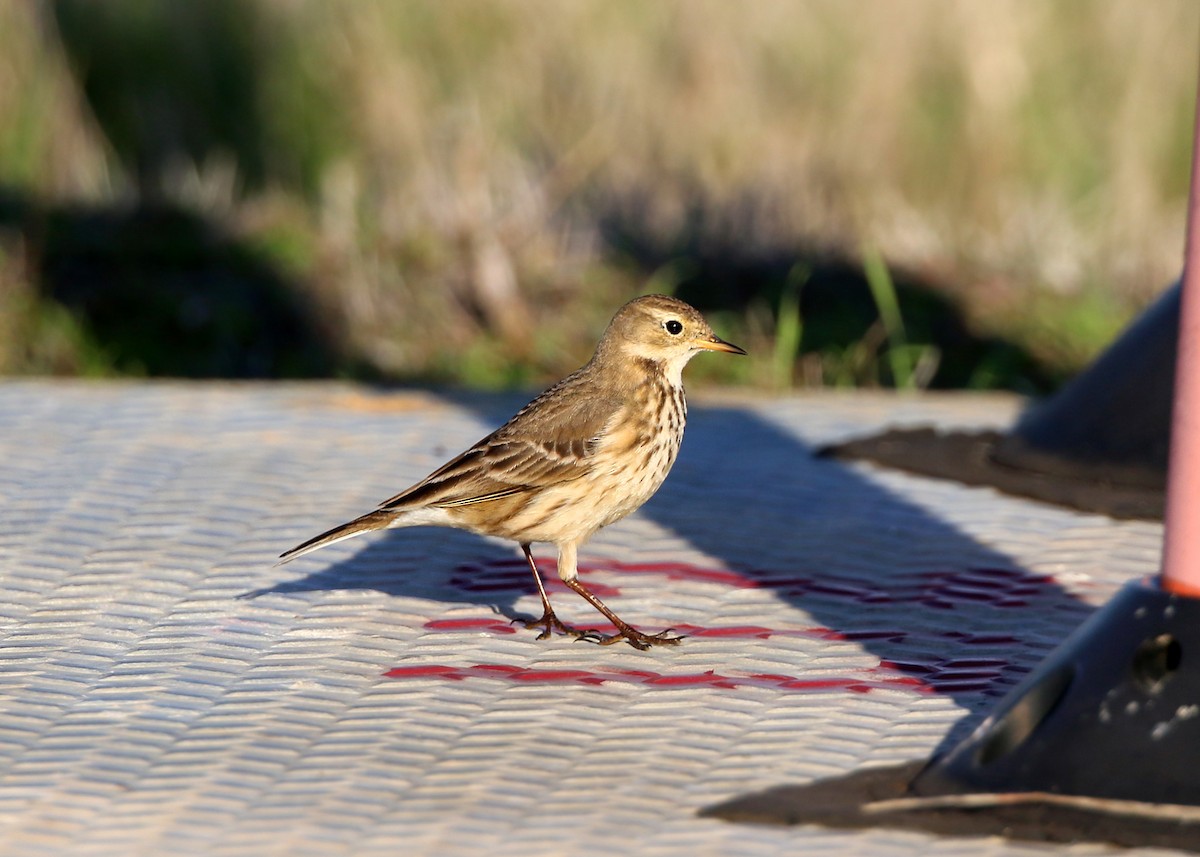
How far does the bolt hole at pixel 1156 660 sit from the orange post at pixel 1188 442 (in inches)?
3.6

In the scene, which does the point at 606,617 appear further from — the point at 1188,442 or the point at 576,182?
the point at 576,182

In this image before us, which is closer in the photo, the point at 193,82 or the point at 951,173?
the point at 951,173

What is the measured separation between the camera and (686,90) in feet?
37.4

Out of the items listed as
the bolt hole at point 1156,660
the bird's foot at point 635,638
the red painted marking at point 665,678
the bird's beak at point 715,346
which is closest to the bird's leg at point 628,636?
the bird's foot at point 635,638

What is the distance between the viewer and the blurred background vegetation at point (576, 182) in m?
8.94

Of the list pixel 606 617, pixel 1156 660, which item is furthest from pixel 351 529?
pixel 1156 660

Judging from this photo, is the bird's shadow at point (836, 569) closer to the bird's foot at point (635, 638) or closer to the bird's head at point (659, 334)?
the bird's foot at point (635, 638)

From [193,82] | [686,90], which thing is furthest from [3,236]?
[686,90]

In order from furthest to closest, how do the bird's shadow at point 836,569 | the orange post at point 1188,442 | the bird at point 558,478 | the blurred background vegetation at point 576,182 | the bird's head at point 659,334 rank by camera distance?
the blurred background vegetation at point 576,182, the bird's head at point 659,334, the bird at point 558,478, the bird's shadow at point 836,569, the orange post at point 1188,442

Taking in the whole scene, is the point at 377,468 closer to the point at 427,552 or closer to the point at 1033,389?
the point at 427,552

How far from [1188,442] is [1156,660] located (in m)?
0.37

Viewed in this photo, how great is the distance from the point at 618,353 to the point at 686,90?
691 cm

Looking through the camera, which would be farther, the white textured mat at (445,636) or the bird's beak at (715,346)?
the bird's beak at (715,346)

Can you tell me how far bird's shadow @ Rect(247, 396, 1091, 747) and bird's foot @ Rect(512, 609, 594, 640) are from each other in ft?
0.46
